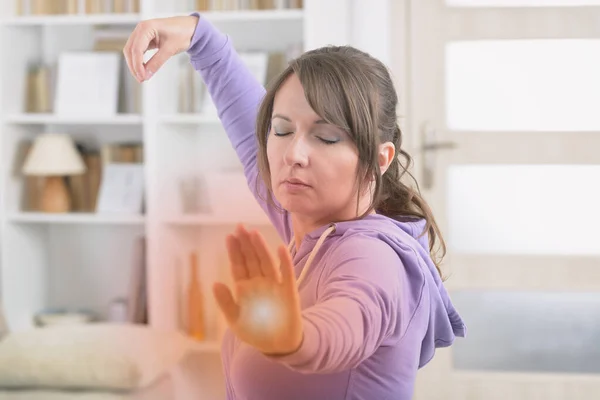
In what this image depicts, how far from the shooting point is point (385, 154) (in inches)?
40.2

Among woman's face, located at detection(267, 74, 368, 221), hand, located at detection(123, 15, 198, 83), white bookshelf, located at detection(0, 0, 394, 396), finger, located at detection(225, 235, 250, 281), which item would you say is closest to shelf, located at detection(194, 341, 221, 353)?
white bookshelf, located at detection(0, 0, 394, 396)

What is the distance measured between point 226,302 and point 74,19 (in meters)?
3.18

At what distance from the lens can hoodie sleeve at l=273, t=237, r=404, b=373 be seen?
708 millimetres

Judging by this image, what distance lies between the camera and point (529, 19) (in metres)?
3.30

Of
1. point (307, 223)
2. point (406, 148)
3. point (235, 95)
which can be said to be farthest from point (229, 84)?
point (406, 148)

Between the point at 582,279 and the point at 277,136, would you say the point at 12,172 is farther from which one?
the point at 277,136

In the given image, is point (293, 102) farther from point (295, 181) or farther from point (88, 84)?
point (88, 84)

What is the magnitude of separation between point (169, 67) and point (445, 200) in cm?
122

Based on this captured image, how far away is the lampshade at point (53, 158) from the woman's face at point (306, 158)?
2806 millimetres

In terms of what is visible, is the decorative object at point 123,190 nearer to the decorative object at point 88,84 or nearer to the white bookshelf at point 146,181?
the white bookshelf at point 146,181

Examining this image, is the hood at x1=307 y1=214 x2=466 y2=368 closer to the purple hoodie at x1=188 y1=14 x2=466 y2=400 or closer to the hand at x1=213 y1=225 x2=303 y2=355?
the purple hoodie at x1=188 y1=14 x2=466 y2=400

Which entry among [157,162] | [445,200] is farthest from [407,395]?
[157,162]

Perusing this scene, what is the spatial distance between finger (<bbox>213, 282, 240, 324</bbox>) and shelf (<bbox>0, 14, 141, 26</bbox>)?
121 inches

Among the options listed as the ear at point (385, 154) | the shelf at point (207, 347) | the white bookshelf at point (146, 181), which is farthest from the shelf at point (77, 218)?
the ear at point (385, 154)
